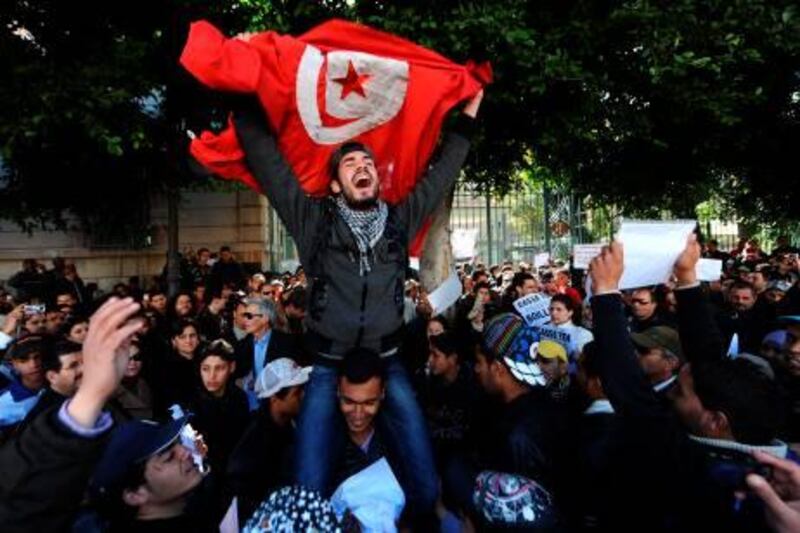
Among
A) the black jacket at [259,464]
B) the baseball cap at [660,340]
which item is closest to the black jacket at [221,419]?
the black jacket at [259,464]

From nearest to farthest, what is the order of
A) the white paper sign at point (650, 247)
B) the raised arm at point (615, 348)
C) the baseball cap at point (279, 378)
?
1. the raised arm at point (615, 348)
2. the white paper sign at point (650, 247)
3. the baseball cap at point (279, 378)

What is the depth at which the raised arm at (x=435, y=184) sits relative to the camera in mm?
3361

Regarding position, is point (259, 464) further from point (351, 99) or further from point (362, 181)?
point (351, 99)

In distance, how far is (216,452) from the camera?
13.4ft

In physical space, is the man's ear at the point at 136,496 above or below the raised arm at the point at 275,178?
below

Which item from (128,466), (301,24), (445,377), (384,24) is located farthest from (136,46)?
(128,466)

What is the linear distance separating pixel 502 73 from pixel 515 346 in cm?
508

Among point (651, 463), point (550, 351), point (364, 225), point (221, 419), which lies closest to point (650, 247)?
point (651, 463)

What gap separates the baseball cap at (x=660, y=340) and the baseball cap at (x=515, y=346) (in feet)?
1.74

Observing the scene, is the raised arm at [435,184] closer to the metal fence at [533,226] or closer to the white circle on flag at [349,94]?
the white circle on flag at [349,94]

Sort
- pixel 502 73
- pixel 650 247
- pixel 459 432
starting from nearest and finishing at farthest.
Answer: pixel 650 247 < pixel 459 432 < pixel 502 73

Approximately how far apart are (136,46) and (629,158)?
8.27m

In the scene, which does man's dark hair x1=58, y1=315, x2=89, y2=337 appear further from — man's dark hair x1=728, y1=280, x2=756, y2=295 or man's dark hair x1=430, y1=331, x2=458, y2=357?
man's dark hair x1=728, y1=280, x2=756, y2=295

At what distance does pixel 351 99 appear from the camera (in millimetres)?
4113
